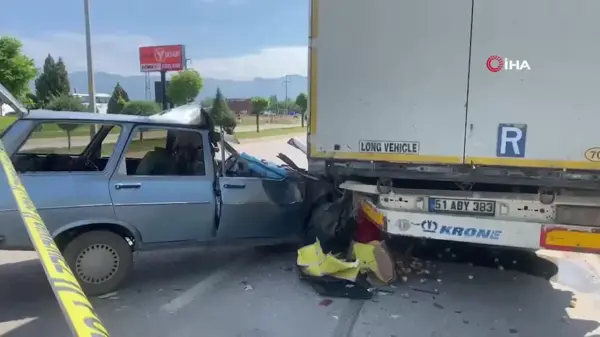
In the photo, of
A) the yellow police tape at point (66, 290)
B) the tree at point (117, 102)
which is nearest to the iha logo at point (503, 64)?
the yellow police tape at point (66, 290)

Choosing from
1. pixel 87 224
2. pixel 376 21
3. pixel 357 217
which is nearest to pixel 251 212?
pixel 357 217

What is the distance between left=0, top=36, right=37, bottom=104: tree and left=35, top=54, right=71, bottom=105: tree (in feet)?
33.4

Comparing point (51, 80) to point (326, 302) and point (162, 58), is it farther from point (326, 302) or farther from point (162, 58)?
point (326, 302)

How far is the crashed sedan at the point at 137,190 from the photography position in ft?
14.9

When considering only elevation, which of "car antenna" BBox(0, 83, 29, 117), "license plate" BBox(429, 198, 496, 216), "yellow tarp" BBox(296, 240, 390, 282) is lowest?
"yellow tarp" BBox(296, 240, 390, 282)

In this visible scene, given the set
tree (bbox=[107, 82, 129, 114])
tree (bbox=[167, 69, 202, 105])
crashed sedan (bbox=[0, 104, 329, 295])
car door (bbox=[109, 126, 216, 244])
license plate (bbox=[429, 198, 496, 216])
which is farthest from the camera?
tree (bbox=[167, 69, 202, 105])

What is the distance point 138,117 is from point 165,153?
1.49 feet

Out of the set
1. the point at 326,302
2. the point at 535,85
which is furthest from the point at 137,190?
the point at 535,85

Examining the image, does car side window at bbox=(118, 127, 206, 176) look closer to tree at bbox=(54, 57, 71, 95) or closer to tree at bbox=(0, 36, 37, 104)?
tree at bbox=(0, 36, 37, 104)

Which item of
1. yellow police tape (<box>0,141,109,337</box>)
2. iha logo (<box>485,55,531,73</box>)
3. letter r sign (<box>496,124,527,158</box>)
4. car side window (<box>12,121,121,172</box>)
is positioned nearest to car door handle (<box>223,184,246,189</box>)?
car side window (<box>12,121,121,172</box>)

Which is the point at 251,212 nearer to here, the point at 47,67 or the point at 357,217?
the point at 357,217

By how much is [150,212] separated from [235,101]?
73.1 m

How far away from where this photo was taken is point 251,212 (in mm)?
5363

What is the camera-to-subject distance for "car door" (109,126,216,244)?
4781 millimetres
